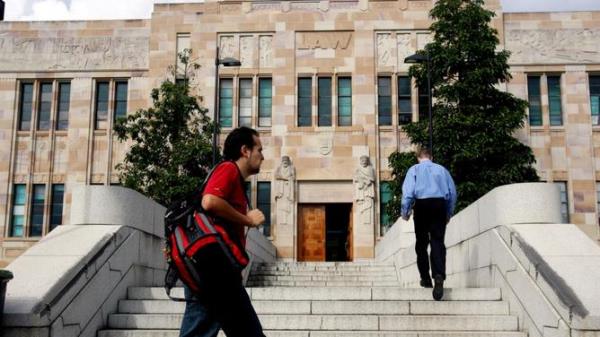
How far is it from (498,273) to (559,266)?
5.16 ft

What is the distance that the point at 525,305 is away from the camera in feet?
25.1

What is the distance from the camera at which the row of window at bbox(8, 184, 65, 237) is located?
1089 inches

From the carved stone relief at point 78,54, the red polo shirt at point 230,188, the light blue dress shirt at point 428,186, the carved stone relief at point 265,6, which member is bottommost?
the red polo shirt at point 230,188

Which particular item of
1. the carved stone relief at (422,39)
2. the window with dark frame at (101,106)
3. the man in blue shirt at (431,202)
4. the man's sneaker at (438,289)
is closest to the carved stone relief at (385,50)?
the carved stone relief at (422,39)

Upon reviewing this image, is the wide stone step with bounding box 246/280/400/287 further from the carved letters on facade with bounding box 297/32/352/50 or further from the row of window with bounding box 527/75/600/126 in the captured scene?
the row of window with bounding box 527/75/600/126

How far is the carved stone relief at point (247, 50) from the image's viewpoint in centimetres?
2811

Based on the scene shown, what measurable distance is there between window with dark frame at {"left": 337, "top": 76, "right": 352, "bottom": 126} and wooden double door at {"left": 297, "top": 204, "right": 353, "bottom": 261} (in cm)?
337

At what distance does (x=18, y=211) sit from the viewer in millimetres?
27875

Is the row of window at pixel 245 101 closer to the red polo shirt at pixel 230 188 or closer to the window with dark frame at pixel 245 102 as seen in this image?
the window with dark frame at pixel 245 102

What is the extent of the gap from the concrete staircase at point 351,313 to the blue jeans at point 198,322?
10.9 feet

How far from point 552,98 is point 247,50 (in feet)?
40.5

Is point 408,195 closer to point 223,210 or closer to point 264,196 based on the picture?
point 223,210

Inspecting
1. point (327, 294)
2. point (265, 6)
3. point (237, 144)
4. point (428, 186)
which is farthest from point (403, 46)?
point (237, 144)

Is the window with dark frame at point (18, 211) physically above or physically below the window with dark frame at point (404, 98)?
below
